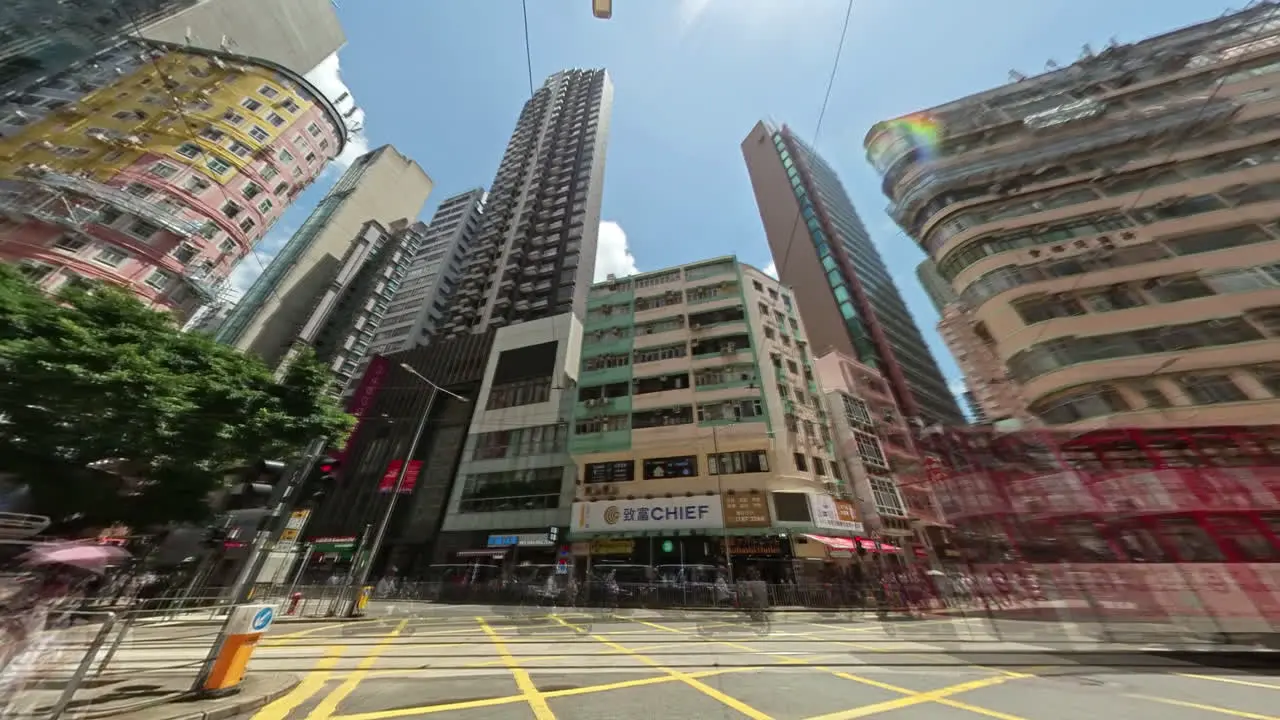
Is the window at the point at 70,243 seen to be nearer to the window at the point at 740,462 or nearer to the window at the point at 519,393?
the window at the point at 519,393

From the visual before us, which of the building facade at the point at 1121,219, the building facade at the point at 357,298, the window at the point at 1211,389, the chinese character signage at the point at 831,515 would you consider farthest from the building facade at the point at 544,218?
the window at the point at 1211,389

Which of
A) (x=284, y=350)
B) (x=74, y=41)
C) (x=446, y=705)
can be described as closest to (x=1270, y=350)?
(x=446, y=705)

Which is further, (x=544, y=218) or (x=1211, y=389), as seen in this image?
(x=544, y=218)

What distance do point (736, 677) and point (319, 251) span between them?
67.9 m

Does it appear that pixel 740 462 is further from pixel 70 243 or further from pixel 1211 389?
pixel 70 243

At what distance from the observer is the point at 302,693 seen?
4.61 meters

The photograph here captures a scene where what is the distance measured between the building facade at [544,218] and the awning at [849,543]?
3007cm

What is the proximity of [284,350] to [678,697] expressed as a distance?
63.0 m

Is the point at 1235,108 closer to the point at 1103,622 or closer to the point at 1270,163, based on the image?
the point at 1270,163

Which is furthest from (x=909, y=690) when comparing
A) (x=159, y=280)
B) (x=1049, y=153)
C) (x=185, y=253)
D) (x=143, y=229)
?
(x=143, y=229)

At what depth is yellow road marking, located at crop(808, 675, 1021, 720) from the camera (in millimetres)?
4121

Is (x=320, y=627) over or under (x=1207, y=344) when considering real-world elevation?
under

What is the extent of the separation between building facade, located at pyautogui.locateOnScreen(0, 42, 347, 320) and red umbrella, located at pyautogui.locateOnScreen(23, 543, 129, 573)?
2380 centimetres

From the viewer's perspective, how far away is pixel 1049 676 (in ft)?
19.7
